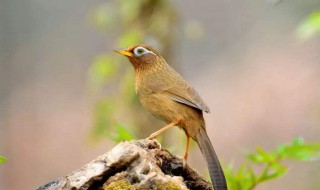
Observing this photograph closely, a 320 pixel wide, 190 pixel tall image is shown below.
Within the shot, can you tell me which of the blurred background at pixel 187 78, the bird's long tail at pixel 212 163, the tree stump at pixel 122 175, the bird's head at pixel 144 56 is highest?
the blurred background at pixel 187 78

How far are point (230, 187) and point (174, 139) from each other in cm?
244

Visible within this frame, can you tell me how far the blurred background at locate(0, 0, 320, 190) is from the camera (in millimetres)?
9227

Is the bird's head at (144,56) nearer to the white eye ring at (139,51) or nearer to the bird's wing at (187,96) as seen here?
the white eye ring at (139,51)

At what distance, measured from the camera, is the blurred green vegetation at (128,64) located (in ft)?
18.9

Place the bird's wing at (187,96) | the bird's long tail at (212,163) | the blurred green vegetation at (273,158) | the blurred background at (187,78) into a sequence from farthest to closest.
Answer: the blurred background at (187,78), the bird's wing at (187,96), the blurred green vegetation at (273,158), the bird's long tail at (212,163)

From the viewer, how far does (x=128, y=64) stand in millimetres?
6059

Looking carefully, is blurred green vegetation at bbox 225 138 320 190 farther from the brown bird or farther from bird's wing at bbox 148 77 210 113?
bird's wing at bbox 148 77 210 113

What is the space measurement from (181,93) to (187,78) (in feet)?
19.0

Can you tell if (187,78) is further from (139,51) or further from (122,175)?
(122,175)

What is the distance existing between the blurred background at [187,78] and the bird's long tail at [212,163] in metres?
5.00

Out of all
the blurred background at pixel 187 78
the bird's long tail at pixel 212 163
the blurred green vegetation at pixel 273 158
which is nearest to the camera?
the bird's long tail at pixel 212 163

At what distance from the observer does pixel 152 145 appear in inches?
115

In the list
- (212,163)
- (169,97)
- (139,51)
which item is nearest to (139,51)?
(139,51)

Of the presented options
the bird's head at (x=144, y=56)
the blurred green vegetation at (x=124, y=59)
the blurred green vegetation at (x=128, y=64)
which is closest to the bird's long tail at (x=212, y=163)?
the bird's head at (x=144, y=56)
